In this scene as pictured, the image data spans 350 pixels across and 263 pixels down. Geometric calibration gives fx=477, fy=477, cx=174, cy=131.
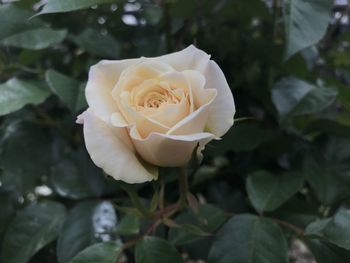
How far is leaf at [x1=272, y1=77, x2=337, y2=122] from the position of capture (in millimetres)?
459

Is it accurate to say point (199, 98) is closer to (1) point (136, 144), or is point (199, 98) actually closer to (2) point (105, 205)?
A: (1) point (136, 144)

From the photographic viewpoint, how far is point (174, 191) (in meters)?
0.55

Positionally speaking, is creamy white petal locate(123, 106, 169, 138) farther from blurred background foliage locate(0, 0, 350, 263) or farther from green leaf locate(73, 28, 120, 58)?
green leaf locate(73, 28, 120, 58)

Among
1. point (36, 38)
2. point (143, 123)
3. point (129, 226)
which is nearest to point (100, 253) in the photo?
point (129, 226)

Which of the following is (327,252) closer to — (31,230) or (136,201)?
(136,201)

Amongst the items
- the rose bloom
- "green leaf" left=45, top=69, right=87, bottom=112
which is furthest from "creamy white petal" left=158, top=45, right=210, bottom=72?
"green leaf" left=45, top=69, right=87, bottom=112

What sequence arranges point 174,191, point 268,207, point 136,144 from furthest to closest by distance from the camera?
1. point 174,191
2. point 268,207
3. point 136,144

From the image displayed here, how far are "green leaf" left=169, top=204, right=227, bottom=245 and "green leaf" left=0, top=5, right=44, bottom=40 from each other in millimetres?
246

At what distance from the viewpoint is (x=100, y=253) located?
0.39 m

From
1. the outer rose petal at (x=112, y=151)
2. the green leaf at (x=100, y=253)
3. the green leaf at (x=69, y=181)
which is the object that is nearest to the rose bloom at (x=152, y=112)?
the outer rose petal at (x=112, y=151)

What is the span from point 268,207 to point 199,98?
0.17m

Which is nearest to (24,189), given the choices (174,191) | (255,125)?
(174,191)

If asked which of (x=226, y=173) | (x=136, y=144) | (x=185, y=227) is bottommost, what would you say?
(x=226, y=173)

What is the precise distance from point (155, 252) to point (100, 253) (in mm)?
45
